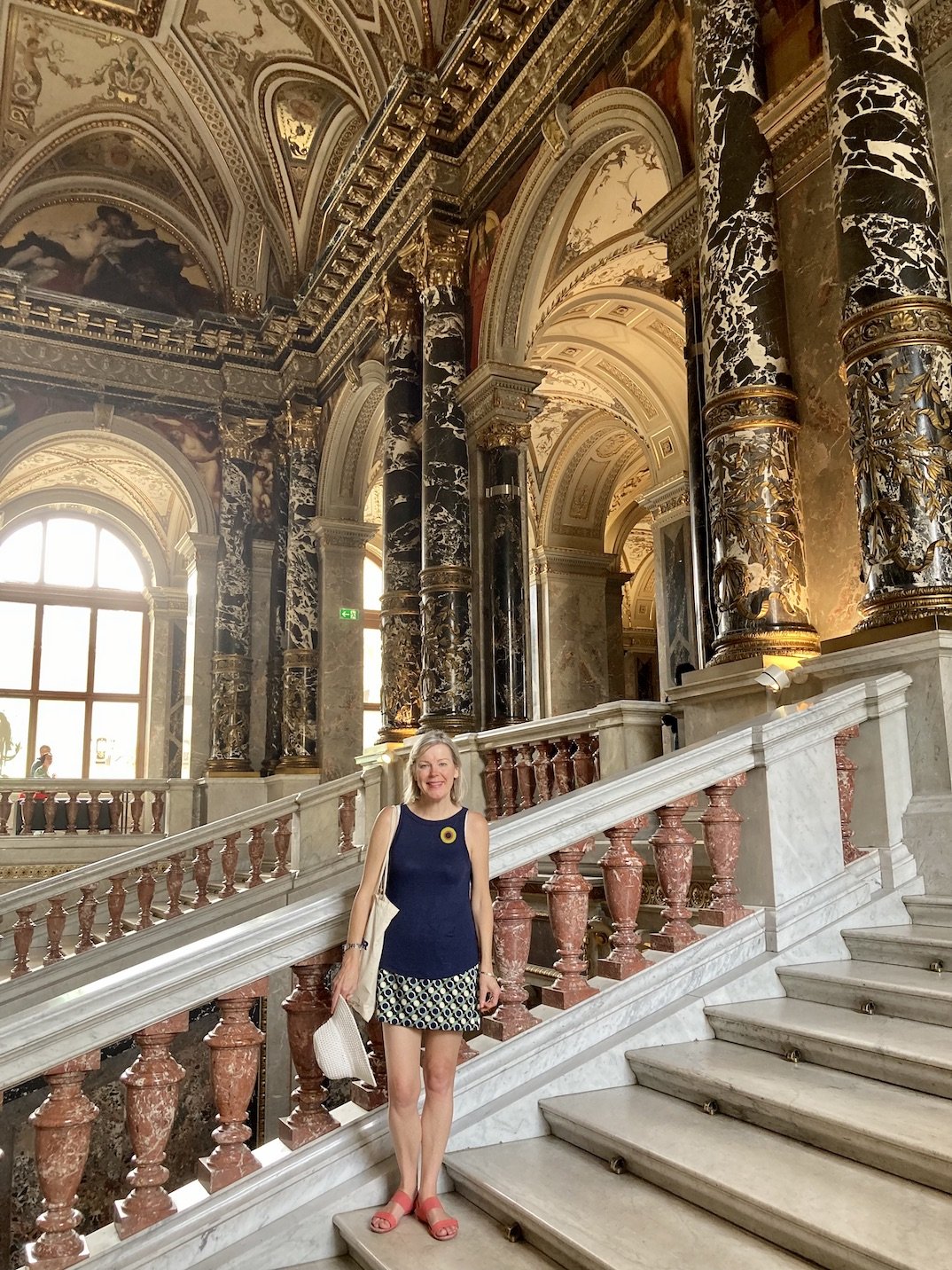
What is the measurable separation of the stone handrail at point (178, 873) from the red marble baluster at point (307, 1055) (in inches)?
208

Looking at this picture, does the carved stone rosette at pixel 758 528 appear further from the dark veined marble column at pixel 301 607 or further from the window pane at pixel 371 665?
the window pane at pixel 371 665

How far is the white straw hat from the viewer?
8.26 ft

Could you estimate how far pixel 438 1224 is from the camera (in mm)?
2414

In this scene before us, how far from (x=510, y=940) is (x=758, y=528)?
3.07 meters

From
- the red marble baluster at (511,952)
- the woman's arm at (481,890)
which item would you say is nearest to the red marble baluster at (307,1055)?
the woman's arm at (481,890)

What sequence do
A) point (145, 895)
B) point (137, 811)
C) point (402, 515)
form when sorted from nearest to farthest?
point (145, 895)
point (402, 515)
point (137, 811)

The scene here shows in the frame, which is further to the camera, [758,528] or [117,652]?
[117,652]

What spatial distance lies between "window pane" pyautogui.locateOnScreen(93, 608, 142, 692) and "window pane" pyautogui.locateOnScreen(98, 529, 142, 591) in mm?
592

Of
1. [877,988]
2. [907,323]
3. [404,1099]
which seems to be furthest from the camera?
[907,323]

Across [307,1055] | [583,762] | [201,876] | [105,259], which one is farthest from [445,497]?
[105,259]

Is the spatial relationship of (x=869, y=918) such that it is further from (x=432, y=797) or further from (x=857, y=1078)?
(x=432, y=797)

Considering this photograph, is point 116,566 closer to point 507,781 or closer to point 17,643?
point 17,643

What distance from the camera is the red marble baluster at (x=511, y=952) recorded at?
307cm

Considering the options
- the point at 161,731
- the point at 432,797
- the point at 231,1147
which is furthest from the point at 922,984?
the point at 161,731
